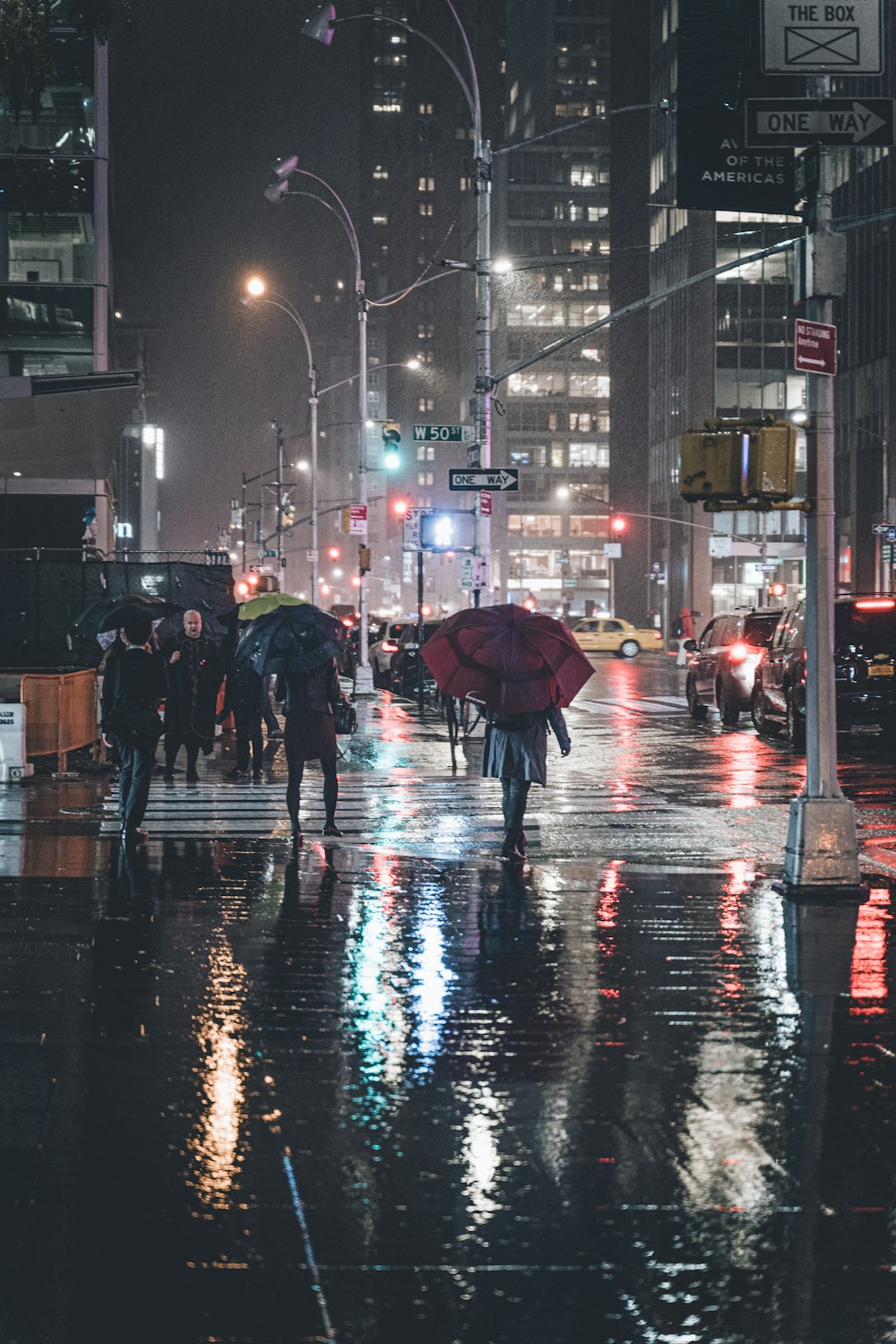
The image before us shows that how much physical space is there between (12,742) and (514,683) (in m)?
8.47

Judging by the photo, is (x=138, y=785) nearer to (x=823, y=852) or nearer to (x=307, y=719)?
(x=307, y=719)

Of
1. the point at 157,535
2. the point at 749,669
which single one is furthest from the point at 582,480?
the point at 749,669

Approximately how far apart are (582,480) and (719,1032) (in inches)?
5838

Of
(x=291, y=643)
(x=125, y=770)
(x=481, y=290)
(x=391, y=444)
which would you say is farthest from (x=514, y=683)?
(x=391, y=444)

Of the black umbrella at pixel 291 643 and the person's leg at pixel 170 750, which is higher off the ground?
the black umbrella at pixel 291 643

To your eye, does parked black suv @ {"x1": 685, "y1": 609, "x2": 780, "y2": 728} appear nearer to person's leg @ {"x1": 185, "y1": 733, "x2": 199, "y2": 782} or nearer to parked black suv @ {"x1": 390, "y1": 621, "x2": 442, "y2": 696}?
parked black suv @ {"x1": 390, "y1": 621, "x2": 442, "y2": 696}

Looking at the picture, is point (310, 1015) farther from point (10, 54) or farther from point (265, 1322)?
point (10, 54)

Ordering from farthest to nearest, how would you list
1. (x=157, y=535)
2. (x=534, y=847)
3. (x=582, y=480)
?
(x=157, y=535) < (x=582, y=480) < (x=534, y=847)

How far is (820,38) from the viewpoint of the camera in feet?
36.4

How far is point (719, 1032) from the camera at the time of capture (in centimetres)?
736

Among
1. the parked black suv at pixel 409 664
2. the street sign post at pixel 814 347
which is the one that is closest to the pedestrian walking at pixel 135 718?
the street sign post at pixel 814 347

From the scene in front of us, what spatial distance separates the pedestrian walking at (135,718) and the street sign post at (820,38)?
6815 mm

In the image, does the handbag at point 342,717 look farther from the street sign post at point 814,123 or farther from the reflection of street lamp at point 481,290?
the reflection of street lamp at point 481,290

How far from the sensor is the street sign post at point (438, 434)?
2512 cm
